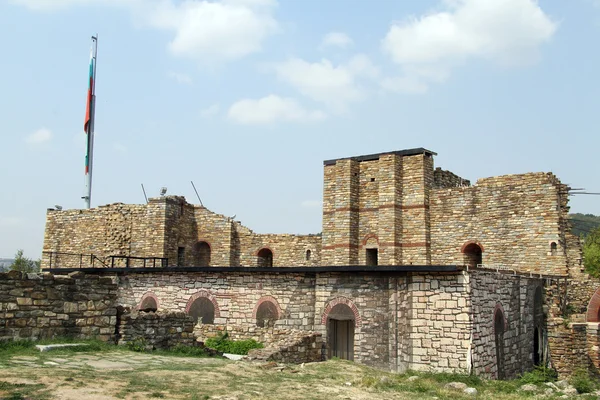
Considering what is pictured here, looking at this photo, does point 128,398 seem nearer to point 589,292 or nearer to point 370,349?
point 370,349

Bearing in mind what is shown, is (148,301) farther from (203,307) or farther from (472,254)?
(472,254)

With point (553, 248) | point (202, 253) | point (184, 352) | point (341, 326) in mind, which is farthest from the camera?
point (202, 253)

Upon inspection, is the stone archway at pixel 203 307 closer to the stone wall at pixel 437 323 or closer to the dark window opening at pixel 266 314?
Answer: the dark window opening at pixel 266 314

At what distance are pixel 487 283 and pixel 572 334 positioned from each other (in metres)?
5.81

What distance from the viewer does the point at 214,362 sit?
11.4 m

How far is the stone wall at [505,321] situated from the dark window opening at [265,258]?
14.2m

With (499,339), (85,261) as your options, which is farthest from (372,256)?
(85,261)

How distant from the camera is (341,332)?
16.1m

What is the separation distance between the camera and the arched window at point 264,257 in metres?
29.7

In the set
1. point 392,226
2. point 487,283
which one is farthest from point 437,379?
point 392,226

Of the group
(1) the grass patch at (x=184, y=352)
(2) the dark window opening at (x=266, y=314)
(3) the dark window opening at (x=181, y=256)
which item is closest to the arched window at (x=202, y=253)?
(3) the dark window opening at (x=181, y=256)

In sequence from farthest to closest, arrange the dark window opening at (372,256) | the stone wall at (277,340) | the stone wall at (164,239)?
→ the stone wall at (164,239), the dark window opening at (372,256), the stone wall at (277,340)

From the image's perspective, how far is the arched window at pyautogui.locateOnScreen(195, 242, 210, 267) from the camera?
30906 millimetres

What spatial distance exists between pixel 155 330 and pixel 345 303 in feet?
18.1
